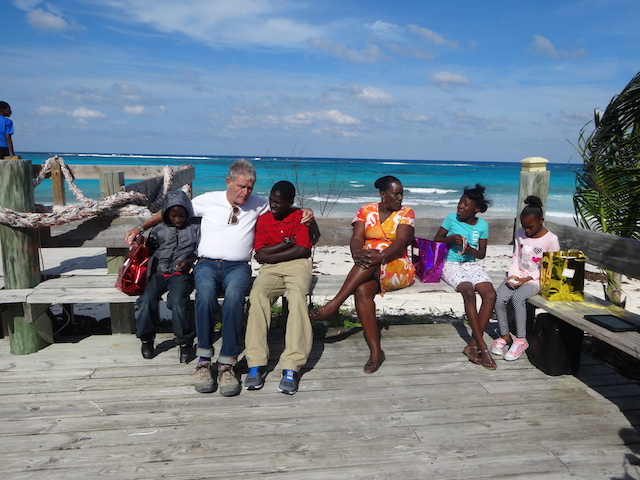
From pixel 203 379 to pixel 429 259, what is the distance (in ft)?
6.83

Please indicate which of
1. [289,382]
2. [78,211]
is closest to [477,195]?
[289,382]

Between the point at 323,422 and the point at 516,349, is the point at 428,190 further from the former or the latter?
the point at 323,422

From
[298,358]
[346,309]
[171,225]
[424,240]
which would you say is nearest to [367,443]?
[298,358]

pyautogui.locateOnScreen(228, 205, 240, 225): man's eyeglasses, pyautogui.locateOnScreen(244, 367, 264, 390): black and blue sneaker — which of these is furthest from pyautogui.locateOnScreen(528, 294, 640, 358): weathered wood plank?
pyautogui.locateOnScreen(228, 205, 240, 225): man's eyeglasses

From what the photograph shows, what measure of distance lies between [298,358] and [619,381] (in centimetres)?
238

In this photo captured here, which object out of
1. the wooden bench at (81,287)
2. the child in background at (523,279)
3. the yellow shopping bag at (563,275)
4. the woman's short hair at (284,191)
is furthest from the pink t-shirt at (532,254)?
the wooden bench at (81,287)

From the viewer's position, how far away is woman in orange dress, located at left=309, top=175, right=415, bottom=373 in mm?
3832

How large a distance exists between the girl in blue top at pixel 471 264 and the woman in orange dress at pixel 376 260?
15.9 inches

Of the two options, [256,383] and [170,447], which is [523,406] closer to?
[256,383]

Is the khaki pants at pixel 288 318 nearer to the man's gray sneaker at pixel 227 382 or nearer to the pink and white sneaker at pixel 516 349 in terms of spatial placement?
the man's gray sneaker at pixel 227 382

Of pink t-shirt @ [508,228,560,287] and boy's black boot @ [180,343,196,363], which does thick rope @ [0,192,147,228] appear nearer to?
boy's black boot @ [180,343,196,363]

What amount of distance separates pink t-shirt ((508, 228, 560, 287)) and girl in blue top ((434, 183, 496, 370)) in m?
0.27

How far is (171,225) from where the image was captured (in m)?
4.04

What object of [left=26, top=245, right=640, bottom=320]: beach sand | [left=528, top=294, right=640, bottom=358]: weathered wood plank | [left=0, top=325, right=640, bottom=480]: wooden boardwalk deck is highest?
[left=528, top=294, right=640, bottom=358]: weathered wood plank
